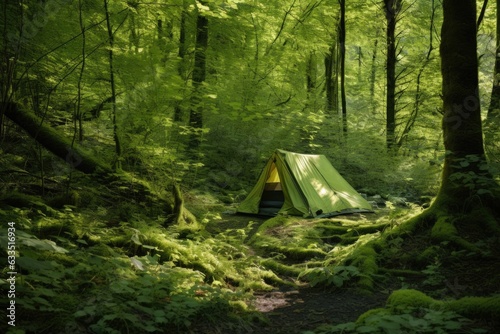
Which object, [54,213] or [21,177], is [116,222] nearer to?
[54,213]

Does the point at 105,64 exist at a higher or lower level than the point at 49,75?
higher

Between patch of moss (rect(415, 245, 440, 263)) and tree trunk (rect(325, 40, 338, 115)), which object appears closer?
patch of moss (rect(415, 245, 440, 263))

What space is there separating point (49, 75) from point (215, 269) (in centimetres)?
363

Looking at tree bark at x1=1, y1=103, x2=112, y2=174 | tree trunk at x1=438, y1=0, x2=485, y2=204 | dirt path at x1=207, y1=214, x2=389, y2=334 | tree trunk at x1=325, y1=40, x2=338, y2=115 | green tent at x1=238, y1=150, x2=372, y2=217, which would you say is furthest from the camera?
tree trunk at x1=325, y1=40, x2=338, y2=115

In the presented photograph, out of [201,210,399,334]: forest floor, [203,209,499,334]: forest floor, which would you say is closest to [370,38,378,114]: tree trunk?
[203,209,499,334]: forest floor

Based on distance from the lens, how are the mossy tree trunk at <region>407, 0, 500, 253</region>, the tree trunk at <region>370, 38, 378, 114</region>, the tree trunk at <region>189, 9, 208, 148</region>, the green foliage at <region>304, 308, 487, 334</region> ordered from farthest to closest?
the tree trunk at <region>370, 38, 378, 114</region> < the tree trunk at <region>189, 9, 208, 148</region> < the mossy tree trunk at <region>407, 0, 500, 253</region> < the green foliage at <region>304, 308, 487, 334</region>

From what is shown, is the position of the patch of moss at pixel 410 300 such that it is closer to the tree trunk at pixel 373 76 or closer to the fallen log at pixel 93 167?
the fallen log at pixel 93 167

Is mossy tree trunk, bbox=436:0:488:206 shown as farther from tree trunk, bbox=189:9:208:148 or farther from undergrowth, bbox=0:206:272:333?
tree trunk, bbox=189:9:208:148

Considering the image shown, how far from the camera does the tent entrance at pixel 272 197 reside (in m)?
9.69

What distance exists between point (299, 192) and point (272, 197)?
2.93 feet

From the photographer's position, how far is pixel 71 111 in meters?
6.60

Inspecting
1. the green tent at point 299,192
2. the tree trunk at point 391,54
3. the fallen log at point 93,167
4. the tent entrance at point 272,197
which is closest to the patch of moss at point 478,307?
the fallen log at point 93,167

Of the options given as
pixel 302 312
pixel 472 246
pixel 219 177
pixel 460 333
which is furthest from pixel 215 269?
pixel 219 177

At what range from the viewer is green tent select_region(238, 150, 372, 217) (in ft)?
30.0
